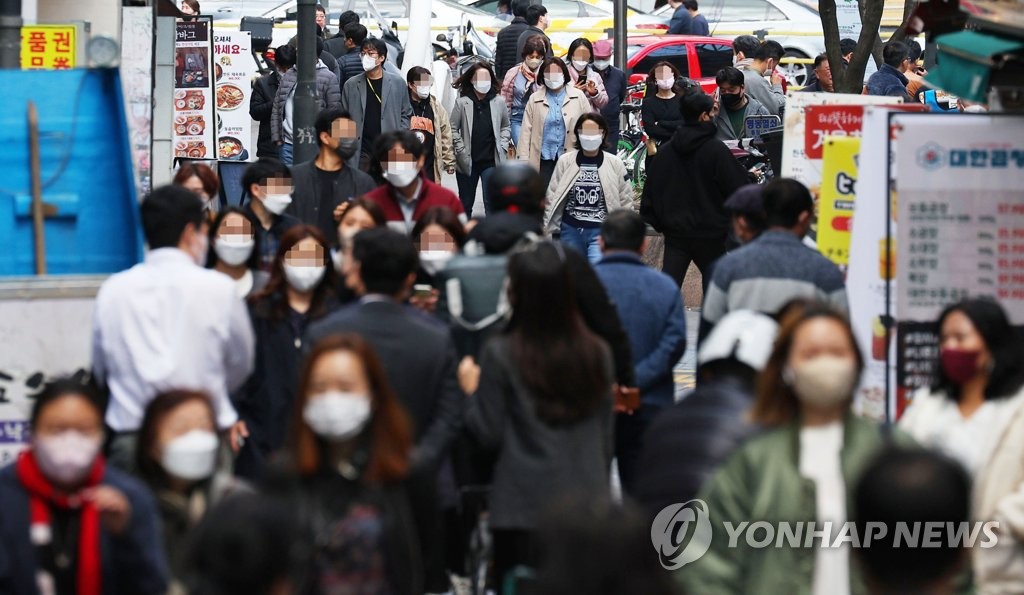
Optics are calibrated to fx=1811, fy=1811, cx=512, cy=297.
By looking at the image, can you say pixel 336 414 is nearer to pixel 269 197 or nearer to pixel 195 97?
pixel 269 197

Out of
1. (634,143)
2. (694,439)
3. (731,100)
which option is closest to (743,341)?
(694,439)

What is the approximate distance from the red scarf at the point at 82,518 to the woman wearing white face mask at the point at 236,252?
3002 millimetres

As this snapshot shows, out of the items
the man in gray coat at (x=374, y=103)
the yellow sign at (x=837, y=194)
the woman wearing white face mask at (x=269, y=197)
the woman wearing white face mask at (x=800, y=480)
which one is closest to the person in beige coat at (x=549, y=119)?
the man in gray coat at (x=374, y=103)

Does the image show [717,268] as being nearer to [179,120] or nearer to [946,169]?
[946,169]

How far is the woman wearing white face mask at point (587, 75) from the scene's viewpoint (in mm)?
17969

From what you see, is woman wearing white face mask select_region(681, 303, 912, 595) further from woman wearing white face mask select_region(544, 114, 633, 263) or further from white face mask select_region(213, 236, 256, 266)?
woman wearing white face mask select_region(544, 114, 633, 263)

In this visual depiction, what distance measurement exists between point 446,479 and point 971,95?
250cm

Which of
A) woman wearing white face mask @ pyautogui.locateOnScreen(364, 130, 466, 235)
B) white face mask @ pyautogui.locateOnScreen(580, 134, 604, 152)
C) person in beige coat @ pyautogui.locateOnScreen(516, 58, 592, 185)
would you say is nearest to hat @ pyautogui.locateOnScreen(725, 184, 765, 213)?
woman wearing white face mask @ pyautogui.locateOnScreen(364, 130, 466, 235)

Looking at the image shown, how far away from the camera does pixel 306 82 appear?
46.5 ft

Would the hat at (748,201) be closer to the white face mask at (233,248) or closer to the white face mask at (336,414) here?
the white face mask at (233,248)

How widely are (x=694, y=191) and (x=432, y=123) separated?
182 inches

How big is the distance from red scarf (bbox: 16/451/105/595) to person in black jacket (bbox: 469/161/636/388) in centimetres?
253

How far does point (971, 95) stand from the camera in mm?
6984

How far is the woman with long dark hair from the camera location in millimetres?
5980
